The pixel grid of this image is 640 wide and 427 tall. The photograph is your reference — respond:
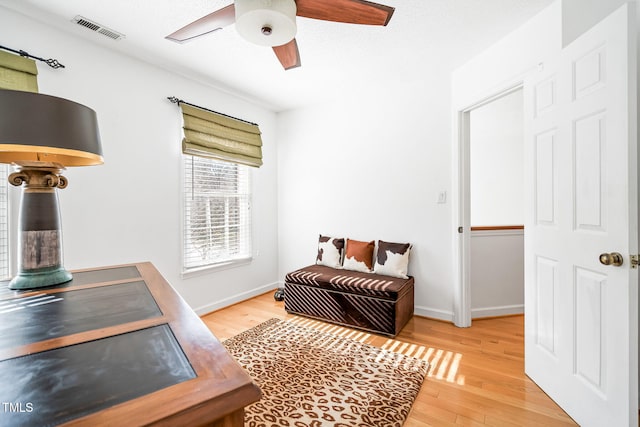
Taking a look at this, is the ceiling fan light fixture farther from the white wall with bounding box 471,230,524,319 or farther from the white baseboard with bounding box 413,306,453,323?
the white baseboard with bounding box 413,306,453,323

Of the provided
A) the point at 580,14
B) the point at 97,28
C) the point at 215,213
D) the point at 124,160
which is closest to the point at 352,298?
the point at 215,213

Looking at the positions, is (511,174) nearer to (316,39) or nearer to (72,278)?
(316,39)

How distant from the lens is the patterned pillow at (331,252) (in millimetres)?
3402

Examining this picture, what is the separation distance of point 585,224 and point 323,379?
5.72 ft

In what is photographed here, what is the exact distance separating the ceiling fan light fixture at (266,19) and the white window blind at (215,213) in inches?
70.9

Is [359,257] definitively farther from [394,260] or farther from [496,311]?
[496,311]

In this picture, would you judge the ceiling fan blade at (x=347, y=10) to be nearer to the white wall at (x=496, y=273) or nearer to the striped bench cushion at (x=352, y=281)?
the striped bench cushion at (x=352, y=281)

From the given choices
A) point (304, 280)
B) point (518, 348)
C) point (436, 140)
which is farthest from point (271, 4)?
point (518, 348)

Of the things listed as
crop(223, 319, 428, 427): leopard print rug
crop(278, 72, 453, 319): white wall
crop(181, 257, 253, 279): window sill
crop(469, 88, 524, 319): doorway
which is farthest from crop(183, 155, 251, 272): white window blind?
crop(469, 88, 524, 319): doorway

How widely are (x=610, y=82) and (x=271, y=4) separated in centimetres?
162

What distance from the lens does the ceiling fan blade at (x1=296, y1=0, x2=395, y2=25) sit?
1.49 metres

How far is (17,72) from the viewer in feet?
6.21

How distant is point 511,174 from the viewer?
12.3ft

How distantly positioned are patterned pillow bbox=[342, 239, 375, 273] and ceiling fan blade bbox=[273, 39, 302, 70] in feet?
6.38
